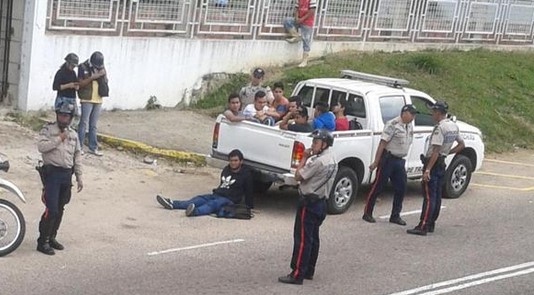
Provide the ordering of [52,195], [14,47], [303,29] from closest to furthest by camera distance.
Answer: [52,195] < [14,47] < [303,29]

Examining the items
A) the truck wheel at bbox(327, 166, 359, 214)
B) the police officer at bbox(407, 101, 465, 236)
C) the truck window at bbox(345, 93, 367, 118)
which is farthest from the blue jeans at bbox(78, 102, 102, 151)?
the police officer at bbox(407, 101, 465, 236)

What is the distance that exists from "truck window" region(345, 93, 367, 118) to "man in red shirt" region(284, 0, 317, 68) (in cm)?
704

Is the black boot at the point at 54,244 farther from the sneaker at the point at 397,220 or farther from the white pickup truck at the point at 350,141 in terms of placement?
the sneaker at the point at 397,220

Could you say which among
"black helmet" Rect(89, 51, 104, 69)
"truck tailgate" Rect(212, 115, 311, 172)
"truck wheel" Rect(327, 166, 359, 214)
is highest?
"black helmet" Rect(89, 51, 104, 69)

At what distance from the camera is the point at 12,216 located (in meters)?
10.5

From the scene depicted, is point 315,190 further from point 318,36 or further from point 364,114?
point 318,36

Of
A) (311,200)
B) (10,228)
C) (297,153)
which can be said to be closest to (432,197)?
(297,153)

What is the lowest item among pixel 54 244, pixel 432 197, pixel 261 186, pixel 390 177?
pixel 54 244

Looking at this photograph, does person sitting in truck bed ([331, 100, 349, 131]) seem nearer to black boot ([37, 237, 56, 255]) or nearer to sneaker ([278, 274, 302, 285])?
sneaker ([278, 274, 302, 285])

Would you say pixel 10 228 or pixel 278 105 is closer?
pixel 10 228

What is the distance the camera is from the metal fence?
58.1 ft

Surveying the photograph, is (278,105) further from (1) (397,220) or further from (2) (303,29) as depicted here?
(2) (303,29)

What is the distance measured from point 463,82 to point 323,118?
35.8 feet

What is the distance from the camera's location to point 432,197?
1331cm
